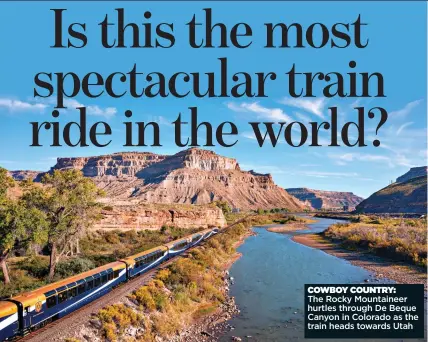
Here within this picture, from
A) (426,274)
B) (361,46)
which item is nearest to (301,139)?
(361,46)

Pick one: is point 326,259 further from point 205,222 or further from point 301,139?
point 205,222

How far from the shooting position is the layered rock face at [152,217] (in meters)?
56.0

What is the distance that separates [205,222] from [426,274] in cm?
5186

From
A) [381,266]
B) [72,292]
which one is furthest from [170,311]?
[381,266]

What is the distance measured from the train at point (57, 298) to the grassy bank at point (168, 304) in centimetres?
188

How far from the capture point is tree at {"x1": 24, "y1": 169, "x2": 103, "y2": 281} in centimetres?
2584

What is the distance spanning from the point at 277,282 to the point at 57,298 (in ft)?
65.6

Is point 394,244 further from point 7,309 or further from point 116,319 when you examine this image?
point 7,309

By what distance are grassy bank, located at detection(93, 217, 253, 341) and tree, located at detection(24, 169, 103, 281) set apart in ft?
25.0

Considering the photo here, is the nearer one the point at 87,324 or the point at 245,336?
the point at 87,324

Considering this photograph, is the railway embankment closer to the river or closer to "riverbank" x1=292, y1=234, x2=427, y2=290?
the river

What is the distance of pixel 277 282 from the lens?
3128 cm

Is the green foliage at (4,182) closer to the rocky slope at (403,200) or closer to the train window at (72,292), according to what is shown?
the train window at (72,292)

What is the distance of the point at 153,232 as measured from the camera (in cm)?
6031
